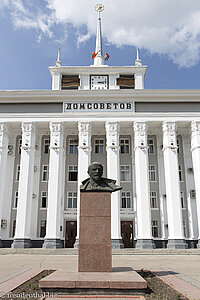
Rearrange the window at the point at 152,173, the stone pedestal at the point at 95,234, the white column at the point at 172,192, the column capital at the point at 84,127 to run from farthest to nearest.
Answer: the window at the point at 152,173, the column capital at the point at 84,127, the white column at the point at 172,192, the stone pedestal at the point at 95,234

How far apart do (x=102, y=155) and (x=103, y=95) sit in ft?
21.2

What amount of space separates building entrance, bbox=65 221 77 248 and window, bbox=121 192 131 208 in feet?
17.1

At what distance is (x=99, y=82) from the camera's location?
29.6m

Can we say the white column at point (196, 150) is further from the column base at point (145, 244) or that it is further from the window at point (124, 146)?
the window at point (124, 146)

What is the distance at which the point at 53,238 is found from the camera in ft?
76.8

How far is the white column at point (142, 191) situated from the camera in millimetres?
23312

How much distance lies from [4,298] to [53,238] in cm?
1864

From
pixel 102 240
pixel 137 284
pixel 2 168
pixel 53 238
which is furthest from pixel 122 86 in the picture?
pixel 137 284

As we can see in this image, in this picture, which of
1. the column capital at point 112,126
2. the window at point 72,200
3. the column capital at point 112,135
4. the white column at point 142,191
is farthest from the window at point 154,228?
the column capital at point 112,126

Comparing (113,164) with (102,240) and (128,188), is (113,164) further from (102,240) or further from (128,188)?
(102,240)

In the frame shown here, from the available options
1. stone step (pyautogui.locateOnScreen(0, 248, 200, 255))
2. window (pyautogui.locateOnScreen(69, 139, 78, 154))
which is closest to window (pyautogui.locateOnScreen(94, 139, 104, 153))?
window (pyautogui.locateOnScreen(69, 139, 78, 154))

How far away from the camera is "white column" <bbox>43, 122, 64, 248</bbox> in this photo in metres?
23.5

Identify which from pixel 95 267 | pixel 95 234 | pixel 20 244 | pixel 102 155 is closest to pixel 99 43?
pixel 102 155

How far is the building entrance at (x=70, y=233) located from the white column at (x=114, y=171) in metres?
5.08
